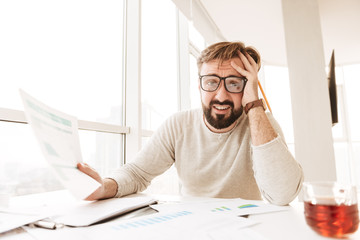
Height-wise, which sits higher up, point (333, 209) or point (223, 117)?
point (223, 117)

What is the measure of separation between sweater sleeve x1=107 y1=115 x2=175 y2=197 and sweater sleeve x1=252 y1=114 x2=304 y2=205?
0.52 meters

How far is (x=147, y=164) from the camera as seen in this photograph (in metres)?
1.23

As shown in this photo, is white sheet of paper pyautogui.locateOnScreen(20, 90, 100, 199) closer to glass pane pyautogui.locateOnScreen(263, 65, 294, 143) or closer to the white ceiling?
the white ceiling

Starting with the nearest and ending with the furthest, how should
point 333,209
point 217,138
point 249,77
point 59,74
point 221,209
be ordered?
point 333,209, point 221,209, point 249,77, point 217,138, point 59,74

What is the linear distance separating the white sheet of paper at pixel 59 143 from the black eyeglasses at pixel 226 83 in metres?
0.71

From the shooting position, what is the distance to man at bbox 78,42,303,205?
119 cm

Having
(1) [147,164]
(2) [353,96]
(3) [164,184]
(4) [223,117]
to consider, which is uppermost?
(2) [353,96]

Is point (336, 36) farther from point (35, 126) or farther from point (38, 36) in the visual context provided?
point (35, 126)

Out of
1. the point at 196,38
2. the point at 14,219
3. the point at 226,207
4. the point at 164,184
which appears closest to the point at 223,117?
the point at 226,207

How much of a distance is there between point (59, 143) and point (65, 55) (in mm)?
1008

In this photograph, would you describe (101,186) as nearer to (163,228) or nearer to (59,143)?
(59,143)

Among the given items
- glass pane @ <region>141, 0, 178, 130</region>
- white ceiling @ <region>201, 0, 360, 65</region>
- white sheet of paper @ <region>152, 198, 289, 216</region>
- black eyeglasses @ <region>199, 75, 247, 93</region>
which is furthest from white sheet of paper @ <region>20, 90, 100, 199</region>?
white ceiling @ <region>201, 0, 360, 65</region>

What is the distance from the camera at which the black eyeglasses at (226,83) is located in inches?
48.1

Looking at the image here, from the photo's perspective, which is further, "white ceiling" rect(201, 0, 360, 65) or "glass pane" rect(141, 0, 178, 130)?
"white ceiling" rect(201, 0, 360, 65)
